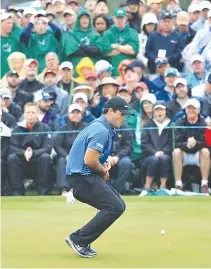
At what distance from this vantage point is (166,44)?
17.8 metres

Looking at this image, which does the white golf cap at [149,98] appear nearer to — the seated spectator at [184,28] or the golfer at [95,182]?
the seated spectator at [184,28]

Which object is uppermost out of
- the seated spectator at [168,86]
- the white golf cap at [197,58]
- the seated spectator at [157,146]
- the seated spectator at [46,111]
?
the white golf cap at [197,58]

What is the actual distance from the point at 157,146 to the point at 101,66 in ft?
8.88

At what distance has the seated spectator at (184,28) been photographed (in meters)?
17.9

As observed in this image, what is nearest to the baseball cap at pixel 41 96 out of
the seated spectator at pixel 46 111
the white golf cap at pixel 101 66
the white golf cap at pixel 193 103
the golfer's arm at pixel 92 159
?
the seated spectator at pixel 46 111

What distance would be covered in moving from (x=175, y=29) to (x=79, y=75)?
219cm

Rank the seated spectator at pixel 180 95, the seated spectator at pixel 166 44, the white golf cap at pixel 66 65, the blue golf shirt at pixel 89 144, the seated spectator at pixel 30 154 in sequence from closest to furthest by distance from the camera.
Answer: the blue golf shirt at pixel 89 144 < the seated spectator at pixel 30 154 < the seated spectator at pixel 180 95 < the white golf cap at pixel 66 65 < the seated spectator at pixel 166 44

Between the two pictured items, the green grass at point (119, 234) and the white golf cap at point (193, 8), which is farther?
the white golf cap at point (193, 8)

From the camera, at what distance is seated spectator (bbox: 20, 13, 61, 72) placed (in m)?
18.2

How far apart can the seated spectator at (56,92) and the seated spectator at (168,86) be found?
1706mm

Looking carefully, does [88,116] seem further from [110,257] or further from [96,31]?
[110,257]

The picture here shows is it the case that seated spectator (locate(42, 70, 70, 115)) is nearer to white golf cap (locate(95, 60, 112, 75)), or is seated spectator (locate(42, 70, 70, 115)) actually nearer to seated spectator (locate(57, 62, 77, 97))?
seated spectator (locate(57, 62, 77, 97))

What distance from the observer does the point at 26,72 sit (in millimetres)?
17172

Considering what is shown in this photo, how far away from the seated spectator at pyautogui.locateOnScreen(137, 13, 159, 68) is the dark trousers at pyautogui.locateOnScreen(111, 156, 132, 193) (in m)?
3.57
